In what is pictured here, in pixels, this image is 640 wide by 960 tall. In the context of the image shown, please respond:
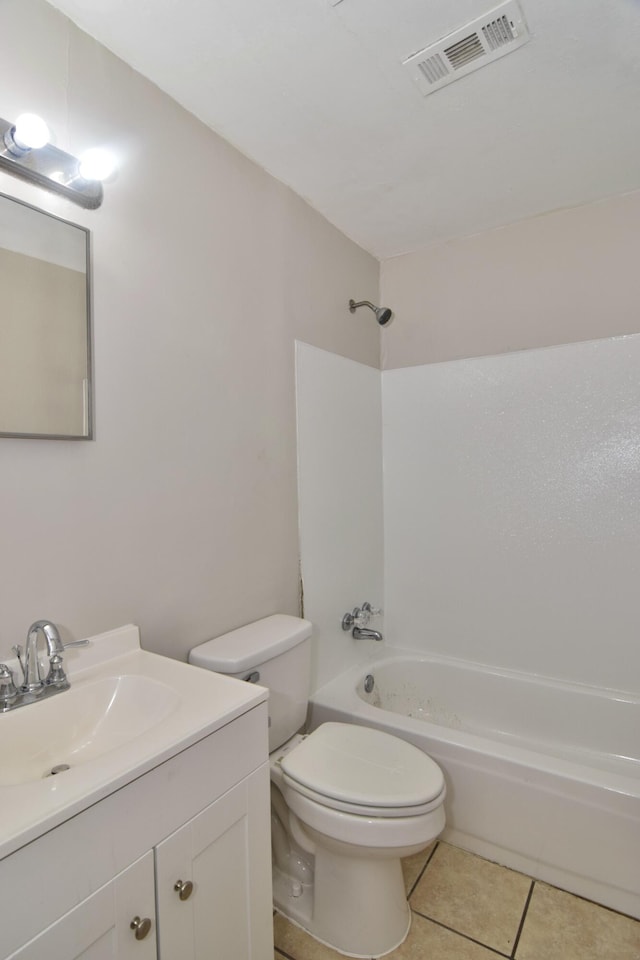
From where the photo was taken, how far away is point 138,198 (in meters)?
1.35

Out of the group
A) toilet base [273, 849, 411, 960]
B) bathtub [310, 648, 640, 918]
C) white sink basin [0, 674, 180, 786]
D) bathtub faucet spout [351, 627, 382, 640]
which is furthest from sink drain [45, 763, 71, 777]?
bathtub faucet spout [351, 627, 382, 640]

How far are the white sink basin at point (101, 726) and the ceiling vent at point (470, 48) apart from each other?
166 centimetres

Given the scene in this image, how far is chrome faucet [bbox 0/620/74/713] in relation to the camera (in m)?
1.00

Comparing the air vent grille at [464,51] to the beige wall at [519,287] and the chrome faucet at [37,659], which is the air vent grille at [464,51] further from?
the chrome faucet at [37,659]

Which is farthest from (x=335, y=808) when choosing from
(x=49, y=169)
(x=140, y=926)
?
(x=49, y=169)

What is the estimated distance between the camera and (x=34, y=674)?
1.05 m

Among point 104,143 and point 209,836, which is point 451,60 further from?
point 209,836

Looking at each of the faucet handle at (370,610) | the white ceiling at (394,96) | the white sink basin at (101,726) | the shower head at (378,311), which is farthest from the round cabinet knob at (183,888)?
the shower head at (378,311)

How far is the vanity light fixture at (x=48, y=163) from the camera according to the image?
1.03 meters

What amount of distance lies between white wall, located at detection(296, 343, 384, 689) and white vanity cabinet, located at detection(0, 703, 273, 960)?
93cm

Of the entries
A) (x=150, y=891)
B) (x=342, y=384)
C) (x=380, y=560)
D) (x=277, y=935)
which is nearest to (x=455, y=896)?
(x=277, y=935)

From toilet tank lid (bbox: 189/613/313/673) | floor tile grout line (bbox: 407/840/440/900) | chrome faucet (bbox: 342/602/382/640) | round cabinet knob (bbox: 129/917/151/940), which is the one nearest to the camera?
round cabinet knob (bbox: 129/917/151/940)

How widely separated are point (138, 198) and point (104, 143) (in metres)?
0.14

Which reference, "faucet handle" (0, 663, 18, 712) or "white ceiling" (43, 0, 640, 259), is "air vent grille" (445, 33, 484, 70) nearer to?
A: "white ceiling" (43, 0, 640, 259)
